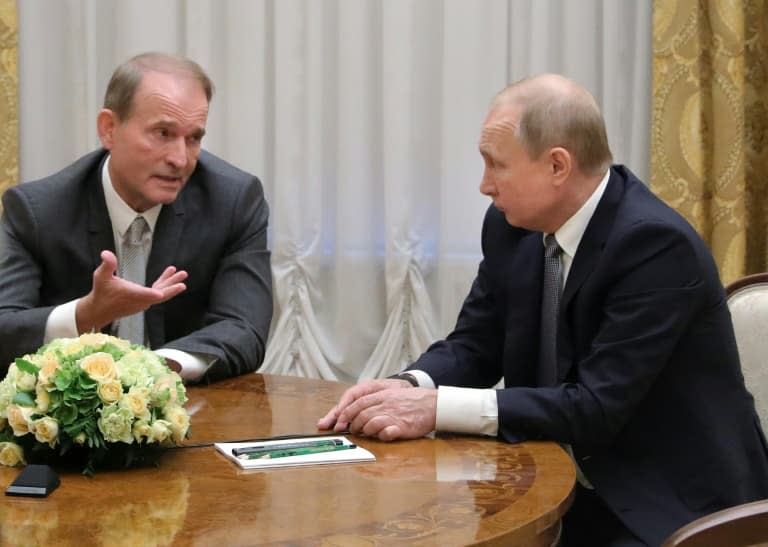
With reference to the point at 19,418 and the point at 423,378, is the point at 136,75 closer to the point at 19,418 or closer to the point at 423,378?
the point at 423,378

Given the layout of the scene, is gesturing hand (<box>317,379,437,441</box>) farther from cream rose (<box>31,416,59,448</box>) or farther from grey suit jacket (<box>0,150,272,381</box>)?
grey suit jacket (<box>0,150,272,381</box>)

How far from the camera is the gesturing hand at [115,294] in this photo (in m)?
2.58

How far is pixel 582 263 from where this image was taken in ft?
8.05

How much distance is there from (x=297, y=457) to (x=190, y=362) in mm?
778

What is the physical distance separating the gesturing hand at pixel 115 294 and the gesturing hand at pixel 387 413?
519 millimetres

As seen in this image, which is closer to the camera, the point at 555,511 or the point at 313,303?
the point at 555,511

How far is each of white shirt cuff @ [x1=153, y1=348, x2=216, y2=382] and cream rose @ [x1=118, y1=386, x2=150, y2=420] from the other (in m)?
0.75

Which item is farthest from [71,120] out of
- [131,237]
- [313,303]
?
[131,237]

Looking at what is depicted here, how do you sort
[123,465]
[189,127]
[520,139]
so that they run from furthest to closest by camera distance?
[189,127], [520,139], [123,465]

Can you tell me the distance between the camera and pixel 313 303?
4.55 metres

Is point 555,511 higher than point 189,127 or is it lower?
lower

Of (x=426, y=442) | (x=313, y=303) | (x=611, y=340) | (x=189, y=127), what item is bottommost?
(x=313, y=303)

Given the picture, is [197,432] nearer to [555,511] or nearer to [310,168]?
[555,511]

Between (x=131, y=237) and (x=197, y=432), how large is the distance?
104cm
